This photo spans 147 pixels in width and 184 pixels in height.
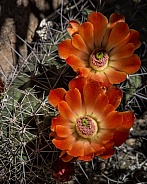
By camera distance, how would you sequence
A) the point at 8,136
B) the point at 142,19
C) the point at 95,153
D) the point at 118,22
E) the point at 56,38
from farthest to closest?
the point at 142,19 < the point at 56,38 < the point at 8,136 < the point at 118,22 < the point at 95,153

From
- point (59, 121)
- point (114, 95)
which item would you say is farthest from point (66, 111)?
point (114, 95)

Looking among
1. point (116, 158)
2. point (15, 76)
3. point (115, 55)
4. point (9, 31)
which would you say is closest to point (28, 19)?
point (9, 31)

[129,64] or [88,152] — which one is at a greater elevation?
[129,64]

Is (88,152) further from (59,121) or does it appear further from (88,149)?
(59,121)

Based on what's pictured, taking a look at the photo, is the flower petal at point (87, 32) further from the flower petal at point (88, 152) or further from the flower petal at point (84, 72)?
the flower petal at point (88, 152)

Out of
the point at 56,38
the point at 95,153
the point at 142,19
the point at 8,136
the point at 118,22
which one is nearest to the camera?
the point at 95,153

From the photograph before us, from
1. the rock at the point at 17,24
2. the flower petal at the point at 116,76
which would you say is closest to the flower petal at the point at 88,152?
the flower petal at the point at 116,76

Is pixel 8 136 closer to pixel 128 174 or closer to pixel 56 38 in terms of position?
pixel 56 38
